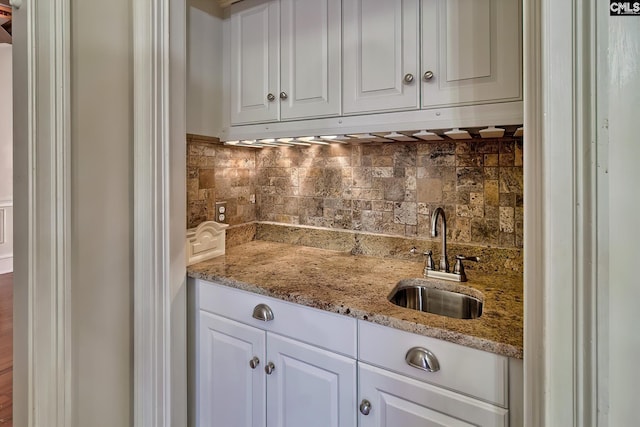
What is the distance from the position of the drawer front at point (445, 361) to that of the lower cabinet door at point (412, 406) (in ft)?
0.08

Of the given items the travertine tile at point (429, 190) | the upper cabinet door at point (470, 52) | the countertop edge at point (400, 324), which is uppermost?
the upper cabinet door at point (470, 52)

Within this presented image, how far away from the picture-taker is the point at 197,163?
5.71 ft

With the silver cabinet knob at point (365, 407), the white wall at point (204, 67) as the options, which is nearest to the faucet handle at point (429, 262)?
the silver cabinet knob at point (365, 407)

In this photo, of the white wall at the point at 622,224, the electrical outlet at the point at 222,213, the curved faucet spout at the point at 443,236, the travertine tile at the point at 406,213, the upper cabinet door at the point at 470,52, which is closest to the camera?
the white wall at the point at 622,224

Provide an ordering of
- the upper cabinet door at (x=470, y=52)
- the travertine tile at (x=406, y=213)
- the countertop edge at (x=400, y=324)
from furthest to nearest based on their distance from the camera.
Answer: the travertine tile at (x=406, y=213)
the upper cabinet door at (x=470, y=52)
the countertop edge at (x=400, y=324)

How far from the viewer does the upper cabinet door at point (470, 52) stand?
1.02 metres

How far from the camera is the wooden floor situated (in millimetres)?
1753

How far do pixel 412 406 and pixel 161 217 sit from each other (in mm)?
1076

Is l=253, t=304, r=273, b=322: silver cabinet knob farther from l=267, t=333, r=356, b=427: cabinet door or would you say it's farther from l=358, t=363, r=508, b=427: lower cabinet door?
l=358, t=363, r=508, b=427: lower cabinet door

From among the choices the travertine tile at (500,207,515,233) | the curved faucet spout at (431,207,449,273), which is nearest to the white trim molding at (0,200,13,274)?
the curved faucet spout at (431,207,449,273)

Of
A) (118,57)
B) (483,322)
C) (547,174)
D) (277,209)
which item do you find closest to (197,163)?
(277,209)

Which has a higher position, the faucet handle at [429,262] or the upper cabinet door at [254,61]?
the upper cabinet door at [254,61]

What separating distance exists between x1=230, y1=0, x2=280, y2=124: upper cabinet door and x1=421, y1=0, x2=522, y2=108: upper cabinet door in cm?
69

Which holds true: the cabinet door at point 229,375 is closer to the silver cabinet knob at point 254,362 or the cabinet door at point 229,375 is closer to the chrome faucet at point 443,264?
the silver cabinet knob at point 254,362
